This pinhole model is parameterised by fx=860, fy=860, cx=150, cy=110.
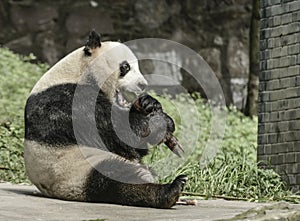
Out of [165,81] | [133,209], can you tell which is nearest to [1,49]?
[165,81]

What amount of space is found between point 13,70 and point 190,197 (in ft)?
23.2

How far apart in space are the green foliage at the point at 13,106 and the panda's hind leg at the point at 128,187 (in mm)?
2500

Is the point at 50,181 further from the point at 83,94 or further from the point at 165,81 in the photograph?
the point at 165,81

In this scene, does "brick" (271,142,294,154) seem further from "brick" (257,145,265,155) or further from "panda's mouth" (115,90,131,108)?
"panda's mouth" (115,90,131,108)

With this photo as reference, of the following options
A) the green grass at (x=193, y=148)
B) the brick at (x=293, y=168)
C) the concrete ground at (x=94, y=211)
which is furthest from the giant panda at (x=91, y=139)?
the brick at (x=293, y=168)

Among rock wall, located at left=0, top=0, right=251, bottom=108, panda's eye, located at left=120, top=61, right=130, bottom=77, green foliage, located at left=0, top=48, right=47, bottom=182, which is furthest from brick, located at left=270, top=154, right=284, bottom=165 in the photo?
Answer: rock wall, located at left=0, top=0, right=251, bottom=108

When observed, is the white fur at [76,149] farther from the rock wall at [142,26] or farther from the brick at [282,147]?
the rock wall at [142,26]

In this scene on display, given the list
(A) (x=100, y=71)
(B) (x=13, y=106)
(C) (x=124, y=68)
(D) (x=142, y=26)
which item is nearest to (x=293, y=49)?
(C) (x=124, y=68)

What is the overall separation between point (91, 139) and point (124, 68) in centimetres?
64

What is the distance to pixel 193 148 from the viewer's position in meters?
10.8

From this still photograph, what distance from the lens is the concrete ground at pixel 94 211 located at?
4695 mm

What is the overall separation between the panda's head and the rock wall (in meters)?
8.23

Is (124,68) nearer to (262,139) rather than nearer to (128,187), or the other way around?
(128,187)

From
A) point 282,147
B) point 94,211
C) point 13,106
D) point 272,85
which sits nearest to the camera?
point 94,211
